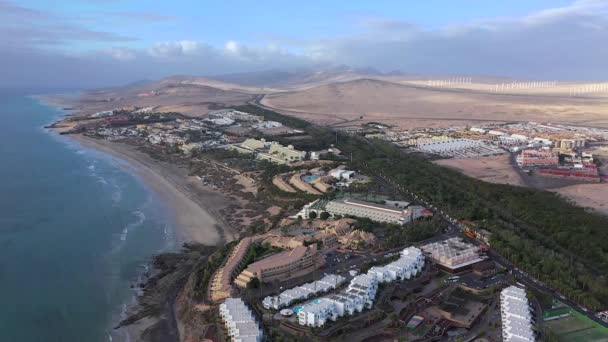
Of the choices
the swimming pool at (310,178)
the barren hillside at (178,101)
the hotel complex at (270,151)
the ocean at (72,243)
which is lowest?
the ocean at (72,243)

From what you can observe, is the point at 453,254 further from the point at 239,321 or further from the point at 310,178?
the point at 310,178

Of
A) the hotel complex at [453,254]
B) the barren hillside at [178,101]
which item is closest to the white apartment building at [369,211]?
the hotel complex at [453,254]

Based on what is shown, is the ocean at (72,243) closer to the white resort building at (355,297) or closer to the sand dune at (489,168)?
the white resort building at (355,297)

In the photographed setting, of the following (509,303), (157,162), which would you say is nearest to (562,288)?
(509,303)

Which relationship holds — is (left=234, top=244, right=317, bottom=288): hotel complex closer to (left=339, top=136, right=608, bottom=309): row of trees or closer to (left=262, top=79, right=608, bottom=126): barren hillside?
(left=339, top=136, right=608, bottom=309): row of trees

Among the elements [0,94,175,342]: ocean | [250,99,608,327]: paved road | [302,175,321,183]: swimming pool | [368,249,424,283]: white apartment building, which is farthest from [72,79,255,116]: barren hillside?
[368,249,424,283]: white apartment building

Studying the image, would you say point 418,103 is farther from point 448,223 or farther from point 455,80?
point 448,223
